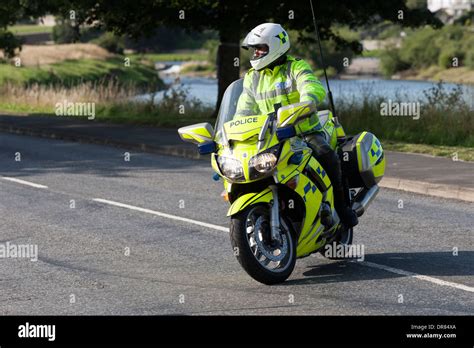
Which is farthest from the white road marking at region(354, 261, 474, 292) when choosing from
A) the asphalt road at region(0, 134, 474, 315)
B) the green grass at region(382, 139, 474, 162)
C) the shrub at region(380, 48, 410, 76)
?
the shrub at region(380, 48, 410, 76)

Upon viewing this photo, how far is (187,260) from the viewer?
976cm

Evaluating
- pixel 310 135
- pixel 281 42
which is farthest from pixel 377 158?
pixel 281 42

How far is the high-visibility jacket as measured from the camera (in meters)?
8.71

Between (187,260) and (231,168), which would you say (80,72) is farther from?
(231,168)

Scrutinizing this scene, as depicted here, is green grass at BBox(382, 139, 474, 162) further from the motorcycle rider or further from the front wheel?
the front wheel

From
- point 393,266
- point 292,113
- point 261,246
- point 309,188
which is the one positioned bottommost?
point 393,266

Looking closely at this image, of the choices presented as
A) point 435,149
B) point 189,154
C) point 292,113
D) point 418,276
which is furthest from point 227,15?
point 292,113

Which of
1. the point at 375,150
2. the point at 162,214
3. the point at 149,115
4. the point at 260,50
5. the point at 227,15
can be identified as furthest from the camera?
the point at 149,115

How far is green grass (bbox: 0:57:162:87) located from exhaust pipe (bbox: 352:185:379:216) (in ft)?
185

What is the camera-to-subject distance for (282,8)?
26719mm

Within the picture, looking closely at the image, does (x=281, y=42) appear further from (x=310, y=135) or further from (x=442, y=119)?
(x=442, y=119)

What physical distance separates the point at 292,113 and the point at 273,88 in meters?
0.73

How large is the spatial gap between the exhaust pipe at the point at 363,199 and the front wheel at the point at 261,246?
1.19 metres

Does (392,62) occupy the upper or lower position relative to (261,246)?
upper
